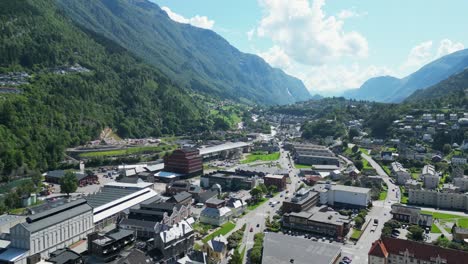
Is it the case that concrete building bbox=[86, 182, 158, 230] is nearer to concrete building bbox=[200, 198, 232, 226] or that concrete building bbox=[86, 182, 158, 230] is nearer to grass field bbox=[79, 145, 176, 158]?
concrete building bbox=[200, 198, 232, 226]

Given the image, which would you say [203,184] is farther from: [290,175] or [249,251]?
[249,251]

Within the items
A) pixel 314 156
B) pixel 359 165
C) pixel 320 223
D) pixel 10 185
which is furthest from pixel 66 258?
pixel 314 156

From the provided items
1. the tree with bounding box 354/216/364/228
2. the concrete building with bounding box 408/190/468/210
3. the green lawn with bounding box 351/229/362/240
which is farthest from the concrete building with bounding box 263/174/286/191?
the green lawn with bounding box 351/229/362/240

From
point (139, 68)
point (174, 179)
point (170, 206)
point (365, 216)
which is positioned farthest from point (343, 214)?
point (139, 68)

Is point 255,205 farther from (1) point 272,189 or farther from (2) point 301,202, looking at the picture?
(1) point 272,189

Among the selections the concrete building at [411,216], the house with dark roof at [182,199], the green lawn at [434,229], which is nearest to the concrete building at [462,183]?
the green lawn at [434,229]
